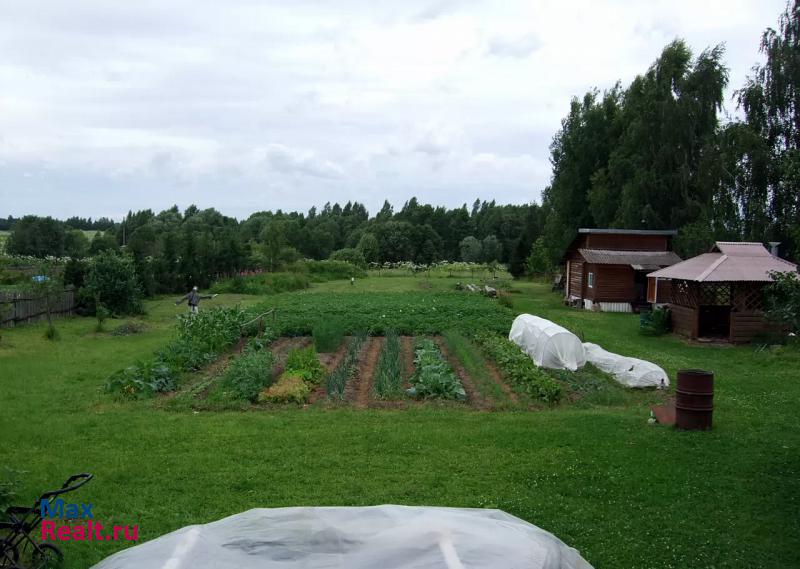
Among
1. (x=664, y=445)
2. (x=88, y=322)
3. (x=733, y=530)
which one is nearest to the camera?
(x=733, y=530)

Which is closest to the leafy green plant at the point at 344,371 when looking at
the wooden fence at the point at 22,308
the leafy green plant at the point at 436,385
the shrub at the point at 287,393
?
the shrub at the point at 287,393

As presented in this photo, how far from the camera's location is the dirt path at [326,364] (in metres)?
11.6

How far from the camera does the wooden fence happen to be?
18938 mm

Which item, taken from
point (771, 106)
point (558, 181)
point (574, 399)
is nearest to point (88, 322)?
point (574, 399)

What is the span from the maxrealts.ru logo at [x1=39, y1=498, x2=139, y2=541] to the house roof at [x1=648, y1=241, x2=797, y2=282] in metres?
17.2

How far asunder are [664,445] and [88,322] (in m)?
19.6

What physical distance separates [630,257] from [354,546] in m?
28.0

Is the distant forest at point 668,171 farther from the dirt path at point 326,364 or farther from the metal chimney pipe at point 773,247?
the dirt path at point 326,364

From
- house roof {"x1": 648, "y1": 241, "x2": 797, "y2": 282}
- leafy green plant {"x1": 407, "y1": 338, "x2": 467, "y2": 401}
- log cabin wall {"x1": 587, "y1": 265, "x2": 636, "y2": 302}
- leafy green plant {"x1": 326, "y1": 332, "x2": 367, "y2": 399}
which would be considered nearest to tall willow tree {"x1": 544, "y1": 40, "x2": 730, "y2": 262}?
log cabin wall {"x1": 587, "y1": 265, "x2": 636, "y2": 302}

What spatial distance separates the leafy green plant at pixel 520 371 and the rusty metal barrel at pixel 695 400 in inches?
96.7

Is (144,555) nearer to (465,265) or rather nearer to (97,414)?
(97,414)

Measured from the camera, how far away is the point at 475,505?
641 centimetres

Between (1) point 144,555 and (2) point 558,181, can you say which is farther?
(2) point 558,181

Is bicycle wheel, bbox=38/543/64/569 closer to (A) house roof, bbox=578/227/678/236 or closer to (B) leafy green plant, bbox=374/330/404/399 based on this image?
(B) leafy green plant, bbox=374/330/404/399
